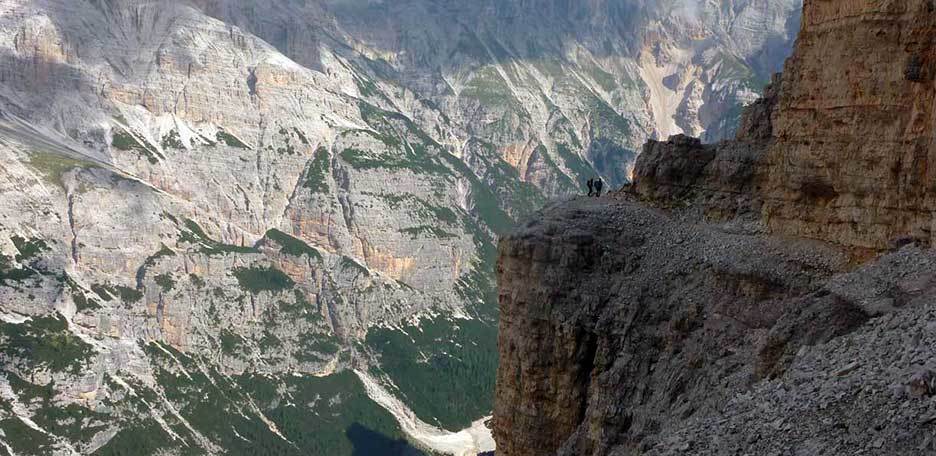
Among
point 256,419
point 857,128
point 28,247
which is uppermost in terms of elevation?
point 28,247

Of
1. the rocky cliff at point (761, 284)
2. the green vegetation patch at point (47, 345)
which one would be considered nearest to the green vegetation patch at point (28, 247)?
the green vegetation patch at point (47, 345)

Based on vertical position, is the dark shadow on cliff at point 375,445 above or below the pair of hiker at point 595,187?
below

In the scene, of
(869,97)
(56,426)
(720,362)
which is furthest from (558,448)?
(56,426)

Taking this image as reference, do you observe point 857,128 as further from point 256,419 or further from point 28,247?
point 28,247

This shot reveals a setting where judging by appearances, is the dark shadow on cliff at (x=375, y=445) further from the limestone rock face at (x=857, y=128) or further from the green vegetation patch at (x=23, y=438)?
the limestone rock face at (x=857, y=128)

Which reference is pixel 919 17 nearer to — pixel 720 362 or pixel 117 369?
pixel 720 362

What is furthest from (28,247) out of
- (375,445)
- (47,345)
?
(375,445)
